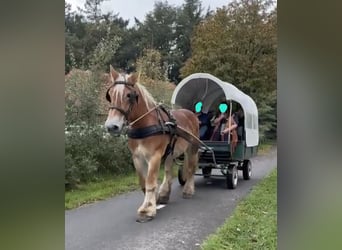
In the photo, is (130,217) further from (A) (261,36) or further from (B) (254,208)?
(A) (261,36)

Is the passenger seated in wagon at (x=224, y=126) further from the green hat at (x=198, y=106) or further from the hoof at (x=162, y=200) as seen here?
the hoof at (x=162, y=200)

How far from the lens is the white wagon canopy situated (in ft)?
5.13

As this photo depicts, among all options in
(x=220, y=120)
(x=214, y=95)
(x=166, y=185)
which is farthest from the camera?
(x=220, y=120)

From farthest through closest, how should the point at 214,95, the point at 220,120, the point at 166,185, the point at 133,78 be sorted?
the point at 220,120 < the point at 214,95 < the point at 166,185 < the point at 133,78

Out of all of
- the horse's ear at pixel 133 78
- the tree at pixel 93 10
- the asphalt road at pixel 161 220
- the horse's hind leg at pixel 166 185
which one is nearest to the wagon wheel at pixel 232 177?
the asphalt road at pixel 161 220

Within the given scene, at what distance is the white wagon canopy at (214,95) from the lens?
61.6 inches

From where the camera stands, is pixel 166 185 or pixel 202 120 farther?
pixel 202 120

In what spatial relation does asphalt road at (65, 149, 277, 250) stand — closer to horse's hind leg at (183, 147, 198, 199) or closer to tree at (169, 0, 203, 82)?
horse's hind leg at (183, 147, 198, 199)

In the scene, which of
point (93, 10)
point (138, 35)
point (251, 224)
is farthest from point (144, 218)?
point (93, 10)

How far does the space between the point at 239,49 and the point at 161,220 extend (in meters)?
0.80

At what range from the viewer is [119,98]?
1.51 m

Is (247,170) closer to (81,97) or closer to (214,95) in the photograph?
(214,95)

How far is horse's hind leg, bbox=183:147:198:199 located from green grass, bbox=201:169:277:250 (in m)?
0.21
